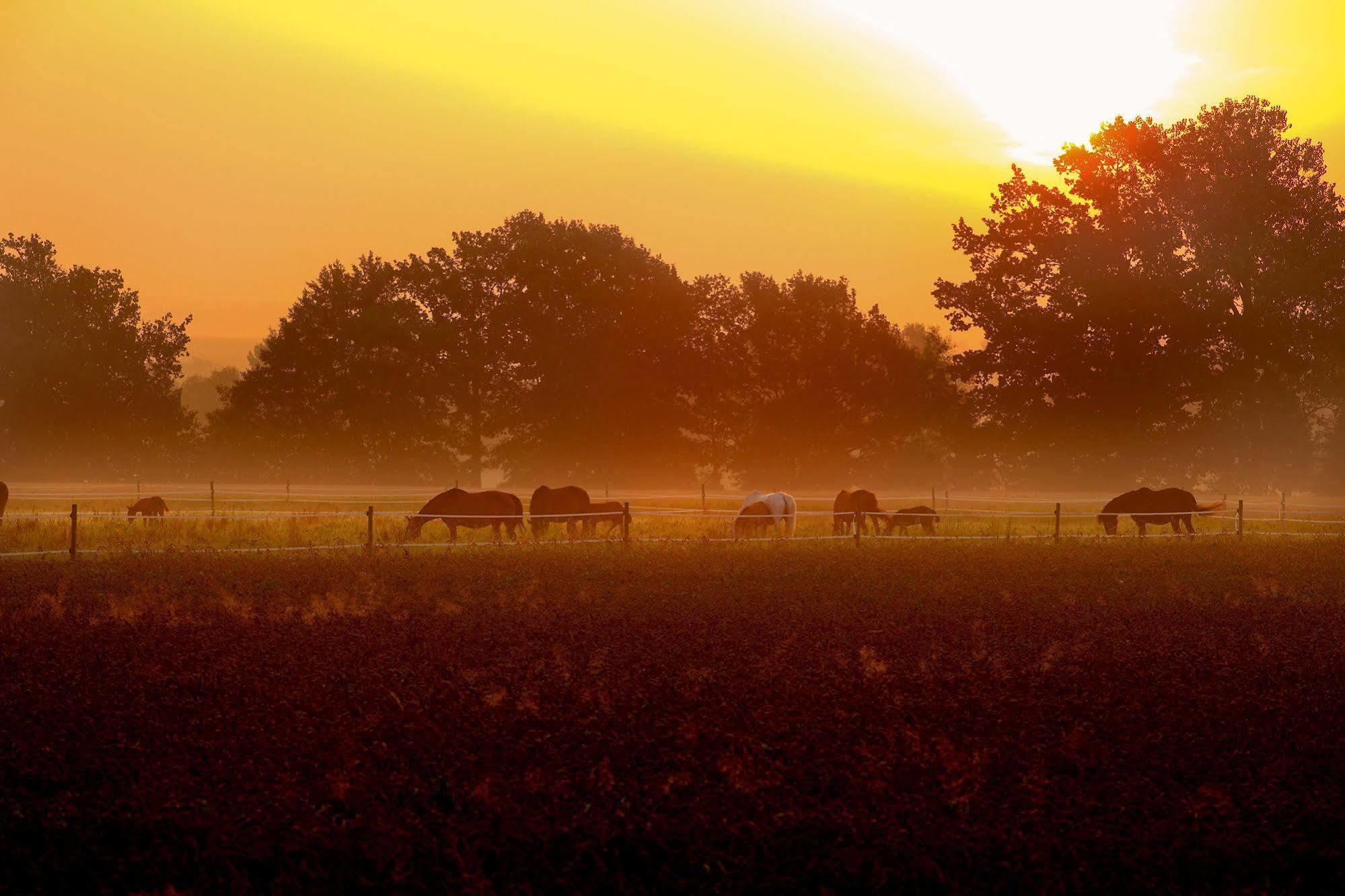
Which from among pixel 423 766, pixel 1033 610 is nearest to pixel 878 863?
pixel 423 766

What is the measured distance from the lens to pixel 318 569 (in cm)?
2197

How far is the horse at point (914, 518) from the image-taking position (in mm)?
33125

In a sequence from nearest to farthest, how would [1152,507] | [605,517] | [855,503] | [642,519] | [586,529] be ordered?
[586,529] → [605,517] → [1152,507] → [855,503] → [642,519]

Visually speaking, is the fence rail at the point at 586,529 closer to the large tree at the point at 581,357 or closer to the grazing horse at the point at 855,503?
the grazing horse at the point at 855,503

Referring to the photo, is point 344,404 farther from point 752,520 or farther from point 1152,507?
point 1152,507

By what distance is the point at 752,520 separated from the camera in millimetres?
32938

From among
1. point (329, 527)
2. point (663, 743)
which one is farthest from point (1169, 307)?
point (663, 743)

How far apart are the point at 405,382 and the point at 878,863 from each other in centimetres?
6087

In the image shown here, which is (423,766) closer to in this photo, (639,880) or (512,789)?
(512,789)

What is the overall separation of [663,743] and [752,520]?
78.6 feet

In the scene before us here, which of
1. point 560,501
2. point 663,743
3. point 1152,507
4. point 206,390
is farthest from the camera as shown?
point 206,390

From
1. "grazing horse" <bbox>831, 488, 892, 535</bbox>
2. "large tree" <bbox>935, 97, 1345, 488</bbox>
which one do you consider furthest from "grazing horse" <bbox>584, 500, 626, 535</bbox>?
"large tree" <bbox>935, 97, 1345, 488</bbox>

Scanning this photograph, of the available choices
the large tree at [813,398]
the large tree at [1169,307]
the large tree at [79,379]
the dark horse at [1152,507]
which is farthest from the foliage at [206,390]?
the dark horse at [1152,507]

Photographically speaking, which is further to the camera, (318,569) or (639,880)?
(318,569)
